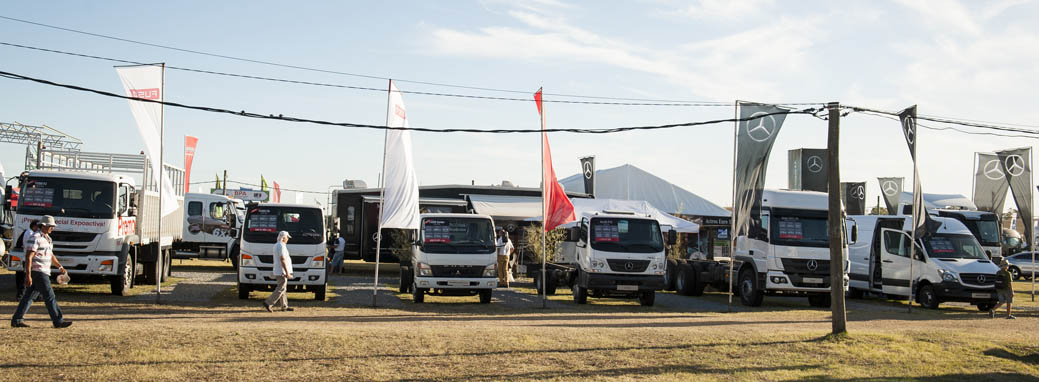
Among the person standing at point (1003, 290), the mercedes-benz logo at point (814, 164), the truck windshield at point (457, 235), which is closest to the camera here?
the truck windshield at point (457, 235)

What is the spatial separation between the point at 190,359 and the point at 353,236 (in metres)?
20.8

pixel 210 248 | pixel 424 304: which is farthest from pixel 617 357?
pixel 210 248

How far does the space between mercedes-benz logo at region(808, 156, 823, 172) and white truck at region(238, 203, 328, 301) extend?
56.1ft

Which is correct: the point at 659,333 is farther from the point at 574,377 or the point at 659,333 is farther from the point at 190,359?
the point at 190,359

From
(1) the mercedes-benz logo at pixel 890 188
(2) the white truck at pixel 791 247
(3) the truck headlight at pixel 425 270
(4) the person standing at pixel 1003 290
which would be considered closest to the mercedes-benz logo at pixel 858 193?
(1) the mercedes-benz logo at pixel 890 188

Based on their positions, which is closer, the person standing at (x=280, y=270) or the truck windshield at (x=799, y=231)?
the person standing at (x=280, y=270)

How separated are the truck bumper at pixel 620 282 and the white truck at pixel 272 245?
592 centimetres

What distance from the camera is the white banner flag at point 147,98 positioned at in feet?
56.5

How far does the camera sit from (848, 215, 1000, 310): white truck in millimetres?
21719

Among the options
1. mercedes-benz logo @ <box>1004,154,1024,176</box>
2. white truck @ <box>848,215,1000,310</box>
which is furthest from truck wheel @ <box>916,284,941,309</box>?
mercedes-benz logo @ <box>1004,154,1024,176</box>

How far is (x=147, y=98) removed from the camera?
17.4m

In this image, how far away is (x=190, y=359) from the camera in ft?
35.2

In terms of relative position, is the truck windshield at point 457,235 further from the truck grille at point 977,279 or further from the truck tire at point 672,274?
the truck grille at point 977,279

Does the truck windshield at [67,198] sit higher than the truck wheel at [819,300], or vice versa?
the truck windshield at [67,198]
